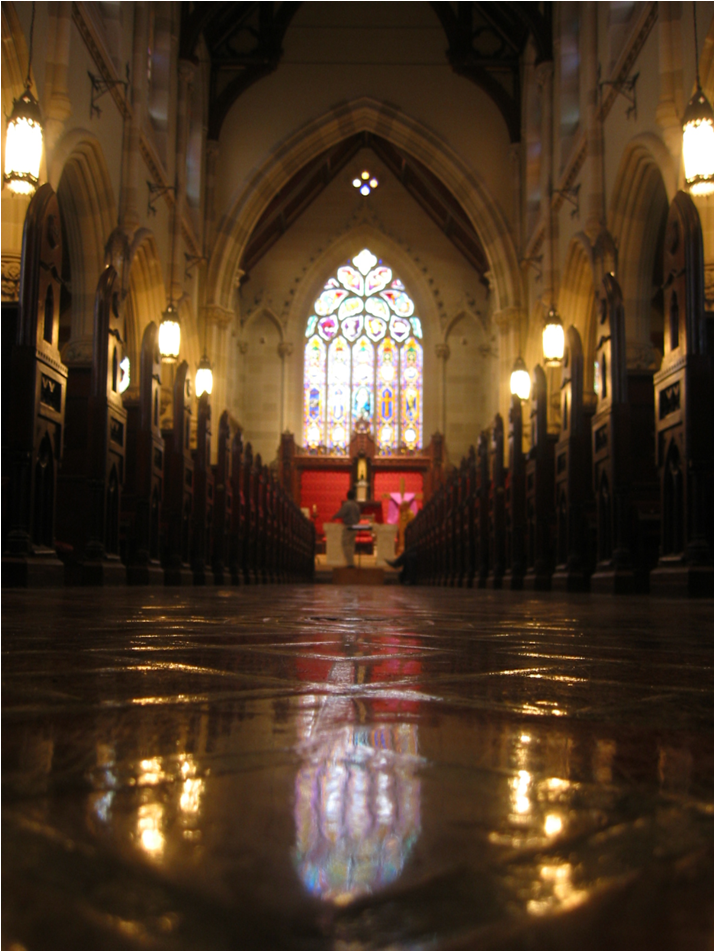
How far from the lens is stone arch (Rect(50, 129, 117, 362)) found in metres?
9.57

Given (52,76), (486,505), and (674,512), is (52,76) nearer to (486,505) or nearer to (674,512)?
(486,505)

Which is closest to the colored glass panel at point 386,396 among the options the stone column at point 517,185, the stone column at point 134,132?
the stone column at point 517,185

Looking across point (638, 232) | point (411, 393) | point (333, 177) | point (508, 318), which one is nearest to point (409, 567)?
point (508, 318)

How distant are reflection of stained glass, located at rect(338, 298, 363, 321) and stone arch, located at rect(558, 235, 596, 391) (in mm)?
9346

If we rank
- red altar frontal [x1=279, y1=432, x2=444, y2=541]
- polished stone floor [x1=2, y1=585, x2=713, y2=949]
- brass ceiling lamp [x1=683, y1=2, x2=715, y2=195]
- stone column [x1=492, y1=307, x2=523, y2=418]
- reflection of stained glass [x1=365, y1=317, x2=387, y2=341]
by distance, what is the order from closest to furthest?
polished stone floor [x1=2, y1=585, x2=713, y2=949] → brass ceiling lamp [x1=683, y1=2, x2=715, y2=195] → stone column [x1=492, y1=307, x2=523, y2=418] → red altar frontal [x1=279, y1=432, x2=444, y2=541] → reflection of stained glass [x1=365, y1=317, x2=387, y2=341]

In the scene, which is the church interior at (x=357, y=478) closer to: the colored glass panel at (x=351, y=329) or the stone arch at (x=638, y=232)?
the stone arch at (x=638, y=232)

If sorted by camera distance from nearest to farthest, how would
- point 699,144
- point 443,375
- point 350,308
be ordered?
point 699,144 → point 443,375 → point 350,308

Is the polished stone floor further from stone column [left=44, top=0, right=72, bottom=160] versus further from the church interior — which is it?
stone column [left=44, top=0, right=72, bottom=160]

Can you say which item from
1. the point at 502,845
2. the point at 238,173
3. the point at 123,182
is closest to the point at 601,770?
the point at 502,845

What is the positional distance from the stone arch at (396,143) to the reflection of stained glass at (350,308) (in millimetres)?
5076

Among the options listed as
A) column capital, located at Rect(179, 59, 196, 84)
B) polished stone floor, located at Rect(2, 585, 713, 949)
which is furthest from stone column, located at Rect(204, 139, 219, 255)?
polished stone floor, located at Rect(2, 585, 713, 949)

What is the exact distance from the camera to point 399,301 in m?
21.5

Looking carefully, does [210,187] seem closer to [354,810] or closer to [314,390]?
[314,390]

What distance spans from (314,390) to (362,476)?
271 cm
